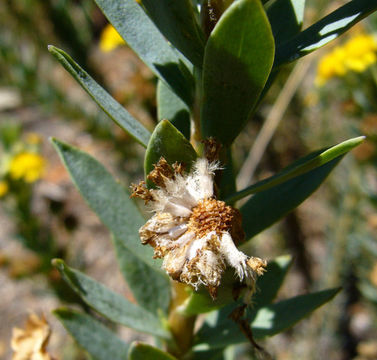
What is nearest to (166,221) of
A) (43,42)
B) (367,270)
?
(367,270)

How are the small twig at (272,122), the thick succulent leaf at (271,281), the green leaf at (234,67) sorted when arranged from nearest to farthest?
the green leaf at (234,67), the thick succulent leaf at (271,281), the small twig at (272,122)

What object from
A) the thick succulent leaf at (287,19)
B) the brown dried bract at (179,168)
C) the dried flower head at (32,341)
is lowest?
the dried flower head at (32,341)

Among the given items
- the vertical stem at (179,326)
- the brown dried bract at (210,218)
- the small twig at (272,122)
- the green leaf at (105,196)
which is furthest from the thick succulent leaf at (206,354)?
the small twig at (272,122)

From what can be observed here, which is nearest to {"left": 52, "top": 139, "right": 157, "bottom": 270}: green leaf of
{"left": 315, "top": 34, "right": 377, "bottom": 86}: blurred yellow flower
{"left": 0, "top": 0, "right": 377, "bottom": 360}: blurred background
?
{"left": 0, "top": 0, "right": 377, "bottom": 360}: blurred background

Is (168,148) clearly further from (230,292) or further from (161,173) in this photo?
(230,292)

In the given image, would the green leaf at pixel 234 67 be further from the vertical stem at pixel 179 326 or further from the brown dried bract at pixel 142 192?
the vertical stem at pixel 179 326

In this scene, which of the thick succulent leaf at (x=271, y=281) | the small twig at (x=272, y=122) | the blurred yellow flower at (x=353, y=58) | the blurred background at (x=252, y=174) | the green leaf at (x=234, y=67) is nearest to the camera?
the green leaf at (x=234, y=67)
